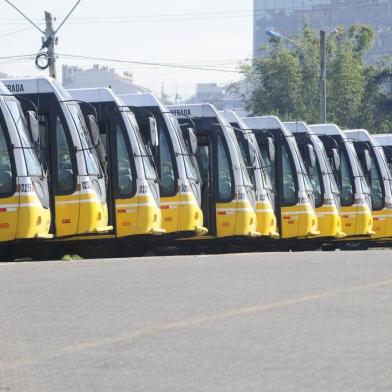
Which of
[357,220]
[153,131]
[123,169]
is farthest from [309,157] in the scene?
[123,169]

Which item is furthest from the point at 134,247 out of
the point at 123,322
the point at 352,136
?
the point at 123,322

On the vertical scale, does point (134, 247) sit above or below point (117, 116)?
below

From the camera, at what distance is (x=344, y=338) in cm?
1075

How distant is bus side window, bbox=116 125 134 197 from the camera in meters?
25.1

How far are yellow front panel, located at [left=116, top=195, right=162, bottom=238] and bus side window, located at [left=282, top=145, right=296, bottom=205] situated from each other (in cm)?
747

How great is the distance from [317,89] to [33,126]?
5521 cm

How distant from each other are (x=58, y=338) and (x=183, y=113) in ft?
60.2

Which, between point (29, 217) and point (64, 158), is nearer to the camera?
point (29, 217)

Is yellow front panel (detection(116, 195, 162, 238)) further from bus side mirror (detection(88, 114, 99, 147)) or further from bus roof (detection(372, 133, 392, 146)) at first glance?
bus roof (detection(372, 133, 392, 146))

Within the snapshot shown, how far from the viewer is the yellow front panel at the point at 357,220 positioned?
3603cm

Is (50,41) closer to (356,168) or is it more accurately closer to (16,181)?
(356,168)

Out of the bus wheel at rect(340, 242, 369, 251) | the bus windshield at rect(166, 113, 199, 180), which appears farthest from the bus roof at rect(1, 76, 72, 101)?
the bus wheel at rect(340, 242, 369, 251)

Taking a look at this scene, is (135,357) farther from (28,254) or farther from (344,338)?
(28,254)

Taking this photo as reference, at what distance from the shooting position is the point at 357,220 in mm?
36062
